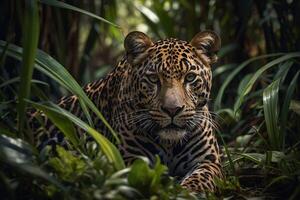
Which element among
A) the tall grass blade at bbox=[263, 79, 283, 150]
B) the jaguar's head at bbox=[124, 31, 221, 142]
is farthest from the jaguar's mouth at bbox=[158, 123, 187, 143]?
the tall grass blade at bbox=[263, 79, 283, 150]

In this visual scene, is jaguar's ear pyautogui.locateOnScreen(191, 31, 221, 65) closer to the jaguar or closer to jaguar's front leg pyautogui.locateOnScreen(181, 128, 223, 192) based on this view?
the jaguar

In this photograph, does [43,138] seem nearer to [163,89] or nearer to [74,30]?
[163,89]

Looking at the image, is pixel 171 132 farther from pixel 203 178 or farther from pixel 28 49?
pixel 28 49

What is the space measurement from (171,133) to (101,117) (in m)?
1.29

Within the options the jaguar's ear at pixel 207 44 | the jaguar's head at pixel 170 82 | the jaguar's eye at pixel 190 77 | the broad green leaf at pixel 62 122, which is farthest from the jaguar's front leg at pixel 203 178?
the broad green leaf at pixel 62 122

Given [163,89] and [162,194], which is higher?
[163,89]

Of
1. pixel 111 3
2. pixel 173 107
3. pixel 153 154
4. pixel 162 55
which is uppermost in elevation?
pixel 111 3

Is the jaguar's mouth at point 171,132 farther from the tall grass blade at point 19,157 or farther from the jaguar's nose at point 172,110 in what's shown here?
the tall grass blade at point 19,157

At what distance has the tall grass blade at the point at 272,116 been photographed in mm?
5805

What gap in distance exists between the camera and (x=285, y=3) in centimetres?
783

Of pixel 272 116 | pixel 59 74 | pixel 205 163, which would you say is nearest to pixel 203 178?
pixel 205 163

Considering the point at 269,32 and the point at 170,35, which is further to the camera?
the point at 170,35

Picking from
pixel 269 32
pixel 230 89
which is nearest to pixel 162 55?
pixel 269 32

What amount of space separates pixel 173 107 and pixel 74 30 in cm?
332
